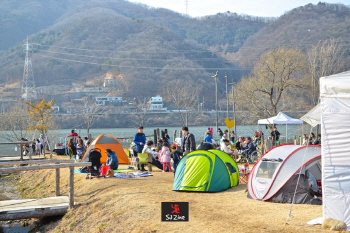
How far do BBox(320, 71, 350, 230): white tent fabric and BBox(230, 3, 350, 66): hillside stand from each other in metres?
107

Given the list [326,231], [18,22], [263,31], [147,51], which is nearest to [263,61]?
[326,231]

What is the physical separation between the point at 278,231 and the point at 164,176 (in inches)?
257

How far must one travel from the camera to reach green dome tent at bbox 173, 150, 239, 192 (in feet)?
30.9

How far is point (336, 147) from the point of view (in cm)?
600


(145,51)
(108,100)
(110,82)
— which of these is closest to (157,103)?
(108,100)

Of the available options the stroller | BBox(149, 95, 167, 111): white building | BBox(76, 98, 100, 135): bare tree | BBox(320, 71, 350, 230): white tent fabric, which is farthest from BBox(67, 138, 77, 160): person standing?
BBox(149, 95, 167, 111): white building

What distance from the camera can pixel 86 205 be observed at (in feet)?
30.4

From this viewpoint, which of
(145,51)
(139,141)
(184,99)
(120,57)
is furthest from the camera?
(120,57)

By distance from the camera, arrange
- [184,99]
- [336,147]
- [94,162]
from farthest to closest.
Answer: [184,99]
[94,162]
[336,147]

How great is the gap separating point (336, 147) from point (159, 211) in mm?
3380

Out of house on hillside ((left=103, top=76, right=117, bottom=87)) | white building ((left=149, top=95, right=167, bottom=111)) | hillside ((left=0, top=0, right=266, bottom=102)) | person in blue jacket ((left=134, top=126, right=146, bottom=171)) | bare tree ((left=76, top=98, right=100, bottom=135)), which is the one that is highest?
hillside ((left=0, top=0, right=266, bottom=102))

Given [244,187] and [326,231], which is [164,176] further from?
[326,231]

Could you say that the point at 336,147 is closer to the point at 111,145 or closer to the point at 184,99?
the point at 111,145

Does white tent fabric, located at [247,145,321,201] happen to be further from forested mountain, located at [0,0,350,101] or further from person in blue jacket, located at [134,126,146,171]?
forested mountain, located at [0,0,350,101]
